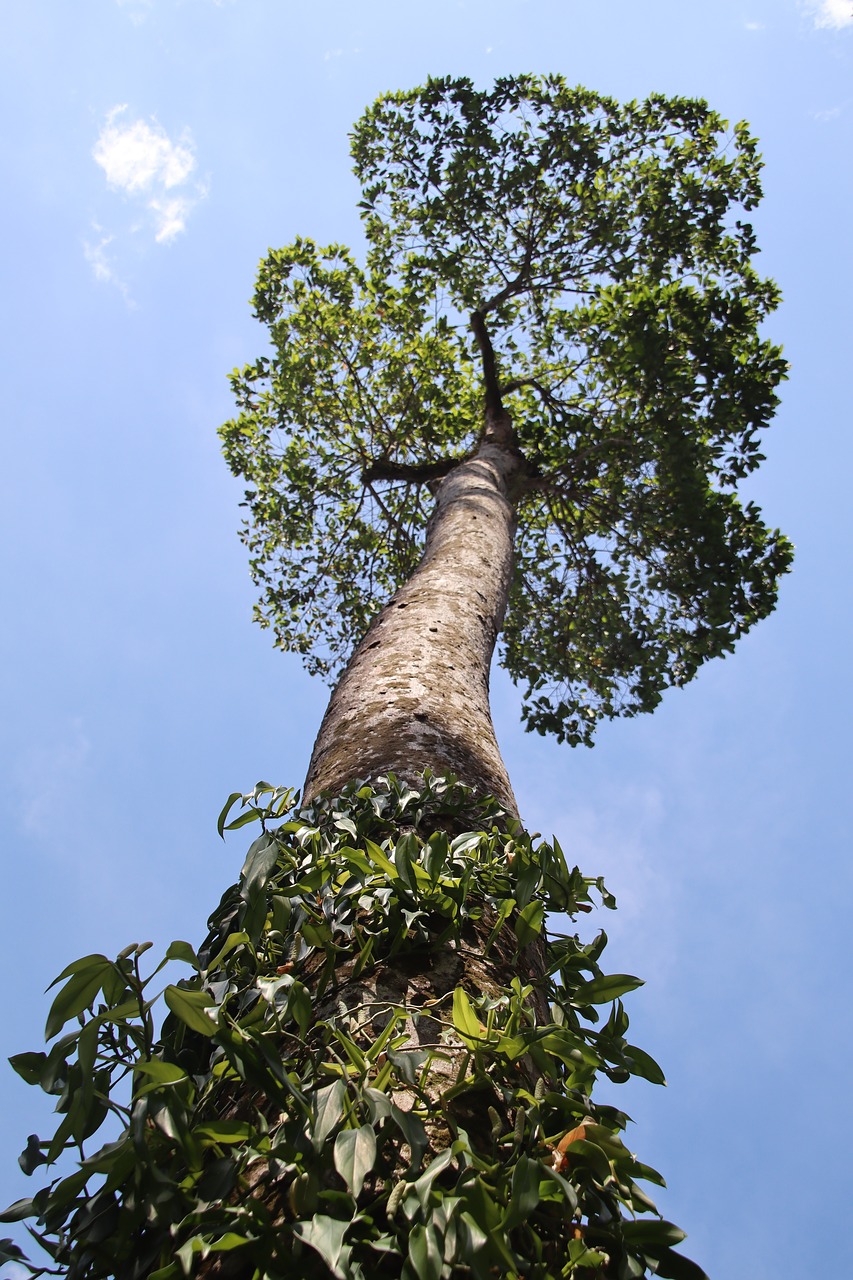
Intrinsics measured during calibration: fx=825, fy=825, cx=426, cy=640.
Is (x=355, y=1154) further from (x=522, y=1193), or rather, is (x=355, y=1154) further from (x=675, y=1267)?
(x=675, y=1267)

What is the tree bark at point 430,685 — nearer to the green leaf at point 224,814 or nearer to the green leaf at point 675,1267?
the green leaf at point 224,814

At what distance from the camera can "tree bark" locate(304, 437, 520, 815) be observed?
2.33 metres

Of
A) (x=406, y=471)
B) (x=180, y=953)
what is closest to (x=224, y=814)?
(x=180, y=953)

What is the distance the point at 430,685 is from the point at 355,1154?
179 cm

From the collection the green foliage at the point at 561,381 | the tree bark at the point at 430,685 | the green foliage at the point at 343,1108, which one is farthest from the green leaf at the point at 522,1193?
the green foliage at the point at 561,381

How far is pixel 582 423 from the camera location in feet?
26.1

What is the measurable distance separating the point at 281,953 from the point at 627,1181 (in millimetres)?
655

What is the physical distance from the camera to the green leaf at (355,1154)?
0.99 meters

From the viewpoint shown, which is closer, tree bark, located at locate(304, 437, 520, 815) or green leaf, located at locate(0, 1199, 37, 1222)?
green leaf, located at locate(0, 1199, 37, 1222)

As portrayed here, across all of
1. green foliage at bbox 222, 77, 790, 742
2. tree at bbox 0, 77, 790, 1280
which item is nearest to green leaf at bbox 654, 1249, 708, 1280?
tree at bbox 0, 77, 790, 1280

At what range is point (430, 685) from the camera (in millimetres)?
2744

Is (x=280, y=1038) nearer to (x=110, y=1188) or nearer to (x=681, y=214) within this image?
(x=110, y=1188)

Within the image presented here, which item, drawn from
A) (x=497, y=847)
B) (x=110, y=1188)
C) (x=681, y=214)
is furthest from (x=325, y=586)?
(x=110, y=1188)

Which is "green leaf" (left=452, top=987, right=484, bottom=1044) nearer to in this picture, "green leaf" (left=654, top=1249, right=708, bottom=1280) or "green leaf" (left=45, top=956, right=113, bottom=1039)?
"green leaf" (left=654, top=1249, right=708, bottom=1280)
